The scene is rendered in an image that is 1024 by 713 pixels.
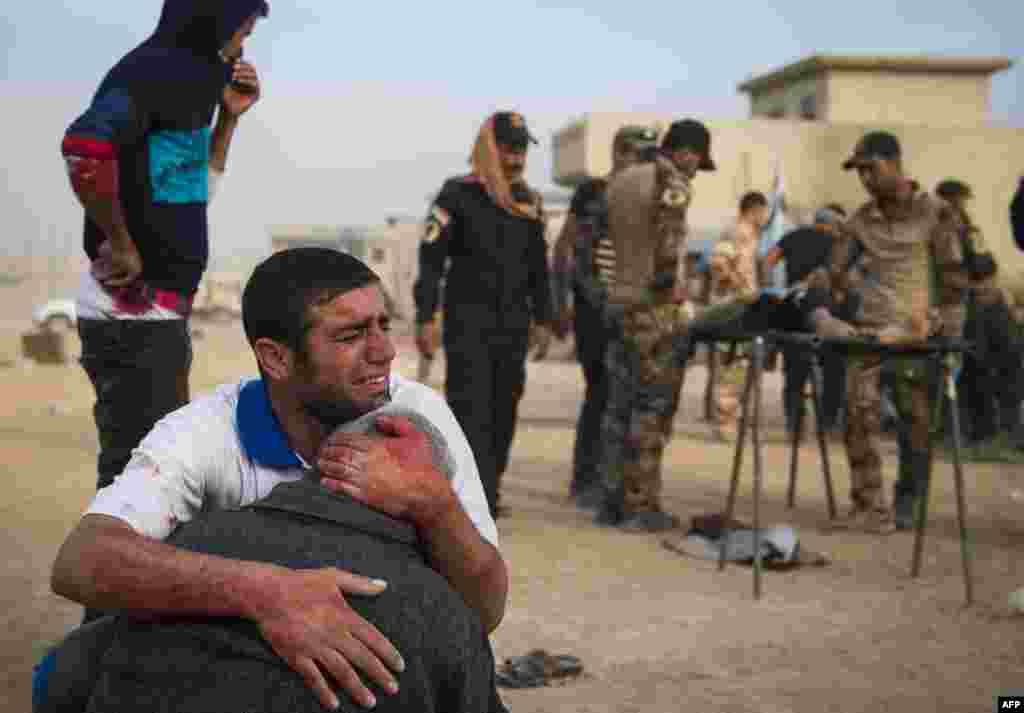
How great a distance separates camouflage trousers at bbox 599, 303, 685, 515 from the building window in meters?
30.9

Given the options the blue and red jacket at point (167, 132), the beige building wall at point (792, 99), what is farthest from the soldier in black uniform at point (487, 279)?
the beige building wall at point (792, 99)

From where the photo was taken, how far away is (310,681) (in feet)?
6.47

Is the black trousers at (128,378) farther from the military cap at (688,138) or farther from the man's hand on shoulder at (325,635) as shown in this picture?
the military cap at (688,138)


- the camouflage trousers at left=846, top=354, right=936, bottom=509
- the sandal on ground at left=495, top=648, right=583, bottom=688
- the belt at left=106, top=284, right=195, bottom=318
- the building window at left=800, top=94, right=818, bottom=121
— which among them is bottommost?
the sandal on ground at left=495, top=648, right=583, bottom=688

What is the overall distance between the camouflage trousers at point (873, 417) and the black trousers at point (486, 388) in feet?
5.76

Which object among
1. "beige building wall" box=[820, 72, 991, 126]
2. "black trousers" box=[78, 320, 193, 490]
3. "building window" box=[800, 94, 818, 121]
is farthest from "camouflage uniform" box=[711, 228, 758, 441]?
"building window" box=[800, 94, 818, 121]

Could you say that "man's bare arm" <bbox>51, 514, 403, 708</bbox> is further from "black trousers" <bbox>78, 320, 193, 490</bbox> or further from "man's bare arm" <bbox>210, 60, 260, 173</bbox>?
"man's bare arm" <bbox>210, 60, 260, 173</bbox>

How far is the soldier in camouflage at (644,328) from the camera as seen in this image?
6770 millimetres

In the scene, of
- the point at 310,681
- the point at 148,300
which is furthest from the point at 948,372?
the point at 310,681

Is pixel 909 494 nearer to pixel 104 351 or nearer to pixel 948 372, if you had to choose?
pixel 948 372

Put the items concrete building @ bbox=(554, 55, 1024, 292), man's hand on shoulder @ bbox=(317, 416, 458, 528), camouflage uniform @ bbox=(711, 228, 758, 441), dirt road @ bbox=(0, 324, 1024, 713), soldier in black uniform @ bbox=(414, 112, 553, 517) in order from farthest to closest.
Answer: concrete building @ bbox=(554, 55, 1024, 292) → camouflage uniform @ bbox=(711, 228, 758, 441) → soldier in black uniform @ bbox=(414, 112, 553, 517) → dirt road @ bbox=(0, 324, 1024, 713) → man's hand on shoulder @ bbox=(317, 416, 458, 528)

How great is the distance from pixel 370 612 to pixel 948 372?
443 centimetres

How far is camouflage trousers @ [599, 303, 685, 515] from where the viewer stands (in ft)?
22.6

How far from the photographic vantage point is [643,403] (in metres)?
6.95
